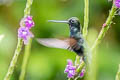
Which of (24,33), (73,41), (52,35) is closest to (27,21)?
(24,33)

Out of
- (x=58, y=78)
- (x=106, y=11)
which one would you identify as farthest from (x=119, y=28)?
(x=58, y=78)

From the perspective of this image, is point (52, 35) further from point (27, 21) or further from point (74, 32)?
point (27, 21)

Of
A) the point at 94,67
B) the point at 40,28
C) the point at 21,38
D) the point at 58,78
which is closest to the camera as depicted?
the point at 94,67

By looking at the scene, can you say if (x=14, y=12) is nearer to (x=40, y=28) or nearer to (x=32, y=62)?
(x=40, y=28)

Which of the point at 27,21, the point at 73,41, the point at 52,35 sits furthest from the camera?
the point at 52,35

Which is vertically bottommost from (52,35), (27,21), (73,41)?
(52,35)

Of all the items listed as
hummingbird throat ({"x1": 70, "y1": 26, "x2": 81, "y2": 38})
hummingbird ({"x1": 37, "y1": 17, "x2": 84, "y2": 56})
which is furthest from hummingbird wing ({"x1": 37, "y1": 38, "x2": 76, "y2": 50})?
hummingbird throat ({"x1": 70, "y1": 26, "x2": 81, "y2": 38})

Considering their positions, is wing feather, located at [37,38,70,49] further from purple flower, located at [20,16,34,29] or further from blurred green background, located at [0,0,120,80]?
blurred green background, located at [0,0,120,80]

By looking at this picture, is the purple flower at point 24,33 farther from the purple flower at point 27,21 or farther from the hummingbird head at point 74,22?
the hummingbird head at point 74,22
